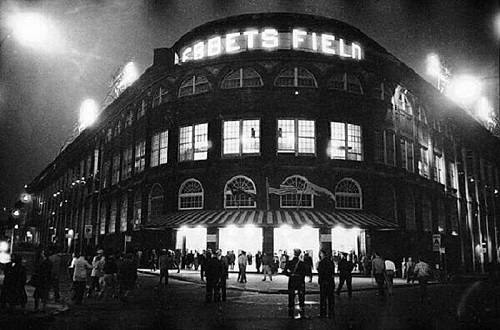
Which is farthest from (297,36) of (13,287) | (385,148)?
(13,287)

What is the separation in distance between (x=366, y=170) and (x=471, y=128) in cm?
2606

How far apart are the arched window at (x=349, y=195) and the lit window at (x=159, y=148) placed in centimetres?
1424

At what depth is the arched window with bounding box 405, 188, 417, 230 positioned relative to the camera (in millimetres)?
41031

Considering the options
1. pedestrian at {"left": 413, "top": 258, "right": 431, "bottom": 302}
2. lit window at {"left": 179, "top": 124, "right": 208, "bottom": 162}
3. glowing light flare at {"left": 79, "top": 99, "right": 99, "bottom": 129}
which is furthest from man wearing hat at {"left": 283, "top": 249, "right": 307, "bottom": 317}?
glowing light flare at {"left": 79, "top": 99, "right": 99, "bottom": 129}

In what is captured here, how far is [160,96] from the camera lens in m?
42.8

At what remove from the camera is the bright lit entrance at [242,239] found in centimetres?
3525

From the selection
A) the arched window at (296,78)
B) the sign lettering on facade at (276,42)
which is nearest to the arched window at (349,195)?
the arched window at (296,78)

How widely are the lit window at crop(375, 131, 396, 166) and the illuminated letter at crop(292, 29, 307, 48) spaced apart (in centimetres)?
929

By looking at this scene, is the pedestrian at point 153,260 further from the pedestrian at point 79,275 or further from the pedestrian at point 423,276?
the pedestrian at point 423,276

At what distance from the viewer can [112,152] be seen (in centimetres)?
5303

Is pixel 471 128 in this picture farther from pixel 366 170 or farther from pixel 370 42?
pixel 366 170

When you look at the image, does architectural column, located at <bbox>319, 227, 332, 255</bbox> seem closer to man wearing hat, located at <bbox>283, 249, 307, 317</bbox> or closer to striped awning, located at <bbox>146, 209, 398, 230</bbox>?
striped awning, located at <bbox>146, 209, 398, 230</bbox>

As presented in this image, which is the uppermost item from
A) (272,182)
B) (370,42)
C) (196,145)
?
(370,42)

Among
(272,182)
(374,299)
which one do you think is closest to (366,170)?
(272,182)
